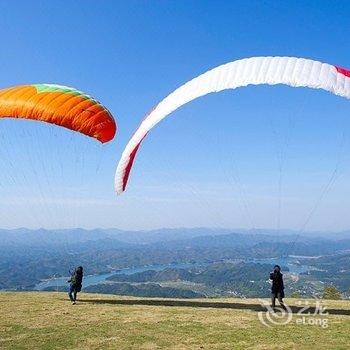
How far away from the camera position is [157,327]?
16.5 m

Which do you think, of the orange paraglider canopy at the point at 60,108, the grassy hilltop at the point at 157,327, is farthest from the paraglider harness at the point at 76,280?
the orange paraglider canopy at the point at 60,108

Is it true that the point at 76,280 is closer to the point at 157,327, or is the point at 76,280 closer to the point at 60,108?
the point at 157,327

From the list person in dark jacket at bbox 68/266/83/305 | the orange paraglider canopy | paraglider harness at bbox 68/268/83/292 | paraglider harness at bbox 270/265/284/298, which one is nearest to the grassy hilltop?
person in dark jacket at bbox 68/266/83/305

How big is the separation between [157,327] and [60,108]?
10211 mm

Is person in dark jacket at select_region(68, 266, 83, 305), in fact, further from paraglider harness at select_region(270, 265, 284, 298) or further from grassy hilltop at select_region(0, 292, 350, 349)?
paraglider harness at select_region(270, 265, 284, 298)

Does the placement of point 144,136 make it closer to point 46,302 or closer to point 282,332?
point 282,332

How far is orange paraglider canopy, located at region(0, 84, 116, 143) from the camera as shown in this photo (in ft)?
62.4

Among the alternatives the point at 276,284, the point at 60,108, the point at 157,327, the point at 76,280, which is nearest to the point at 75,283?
the point at 76,280

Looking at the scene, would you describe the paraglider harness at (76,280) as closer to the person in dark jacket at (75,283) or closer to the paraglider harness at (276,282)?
the person in dark jacket at (75,283)

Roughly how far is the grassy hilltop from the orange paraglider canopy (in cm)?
813

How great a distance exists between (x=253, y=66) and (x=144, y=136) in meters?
5.27

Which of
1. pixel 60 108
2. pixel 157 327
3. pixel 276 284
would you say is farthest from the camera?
pixel 60 108

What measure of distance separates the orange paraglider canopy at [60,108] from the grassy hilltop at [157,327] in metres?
8.13

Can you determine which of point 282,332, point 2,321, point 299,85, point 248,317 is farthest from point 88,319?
point 299,85
